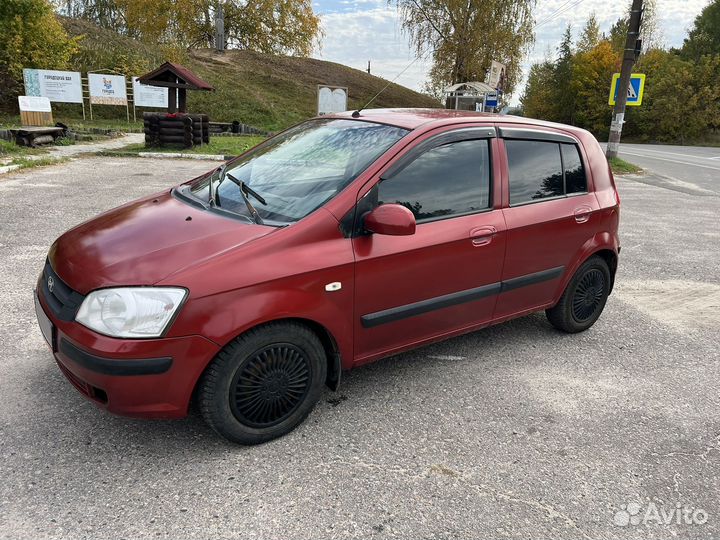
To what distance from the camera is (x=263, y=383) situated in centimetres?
269

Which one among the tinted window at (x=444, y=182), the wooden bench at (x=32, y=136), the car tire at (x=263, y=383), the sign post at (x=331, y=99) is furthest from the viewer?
the sign post at (x=331, y=99)

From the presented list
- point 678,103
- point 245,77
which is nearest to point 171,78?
point 245,77

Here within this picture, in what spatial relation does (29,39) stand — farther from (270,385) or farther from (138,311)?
(270,385)

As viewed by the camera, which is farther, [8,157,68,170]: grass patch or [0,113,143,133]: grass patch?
[0,113,143,133]: grass patch

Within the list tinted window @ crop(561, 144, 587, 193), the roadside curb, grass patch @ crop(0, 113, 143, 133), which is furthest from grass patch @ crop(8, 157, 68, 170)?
tinted window @ crop(561, 144, 587, 193)

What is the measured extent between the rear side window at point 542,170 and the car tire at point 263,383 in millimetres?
1756

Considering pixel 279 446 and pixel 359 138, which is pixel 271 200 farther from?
pixel 279 446

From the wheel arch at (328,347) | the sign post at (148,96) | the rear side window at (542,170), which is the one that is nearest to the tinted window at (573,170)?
the rear side window at (542,170)

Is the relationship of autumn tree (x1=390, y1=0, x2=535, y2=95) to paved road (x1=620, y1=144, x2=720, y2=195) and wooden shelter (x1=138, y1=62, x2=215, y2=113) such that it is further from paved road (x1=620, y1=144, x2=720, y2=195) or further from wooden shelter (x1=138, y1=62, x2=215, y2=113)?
wooden shelter (x1=138, y1=62, x2=215, y2=113)

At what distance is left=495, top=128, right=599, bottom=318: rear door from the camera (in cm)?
361

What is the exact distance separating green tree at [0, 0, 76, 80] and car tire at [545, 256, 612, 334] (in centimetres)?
2424

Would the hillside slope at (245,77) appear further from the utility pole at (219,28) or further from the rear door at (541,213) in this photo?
the rear door at (541,213)

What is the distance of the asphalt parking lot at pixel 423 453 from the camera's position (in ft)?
7.66

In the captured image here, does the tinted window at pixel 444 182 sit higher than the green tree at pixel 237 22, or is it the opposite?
the green tree at pixel 237 22
